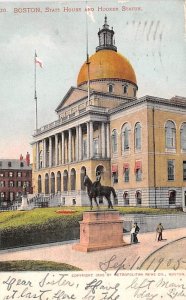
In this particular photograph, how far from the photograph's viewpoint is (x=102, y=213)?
1272cm

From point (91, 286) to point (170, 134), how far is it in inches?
424

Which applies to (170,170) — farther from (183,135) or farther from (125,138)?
(125,138)

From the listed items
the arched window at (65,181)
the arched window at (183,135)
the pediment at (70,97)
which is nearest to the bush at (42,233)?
the pediment at (70,97)

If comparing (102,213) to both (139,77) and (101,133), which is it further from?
(101,133)

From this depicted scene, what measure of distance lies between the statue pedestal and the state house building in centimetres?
441

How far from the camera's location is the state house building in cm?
1855

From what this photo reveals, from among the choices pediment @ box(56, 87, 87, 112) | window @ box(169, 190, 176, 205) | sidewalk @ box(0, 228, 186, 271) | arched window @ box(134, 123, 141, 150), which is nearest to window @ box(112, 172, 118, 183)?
arched window @ box(134, 123, 141, 150)

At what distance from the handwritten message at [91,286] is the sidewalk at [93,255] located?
0.33 m

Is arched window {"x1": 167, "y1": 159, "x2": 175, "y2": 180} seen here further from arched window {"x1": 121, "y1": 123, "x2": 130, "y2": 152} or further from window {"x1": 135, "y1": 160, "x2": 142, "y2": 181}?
arched window {"x1": 121, "y1": 123, "x2": 130, "y2": 152}

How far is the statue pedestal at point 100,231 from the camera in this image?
40.2 feet

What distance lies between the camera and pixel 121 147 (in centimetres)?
1933

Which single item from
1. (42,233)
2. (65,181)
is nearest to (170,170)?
(65,181)

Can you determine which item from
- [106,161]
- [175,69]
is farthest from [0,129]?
[106,161]

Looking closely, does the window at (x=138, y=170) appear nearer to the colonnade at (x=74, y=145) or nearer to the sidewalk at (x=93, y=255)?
the colonnade at (x=74, y=145)
